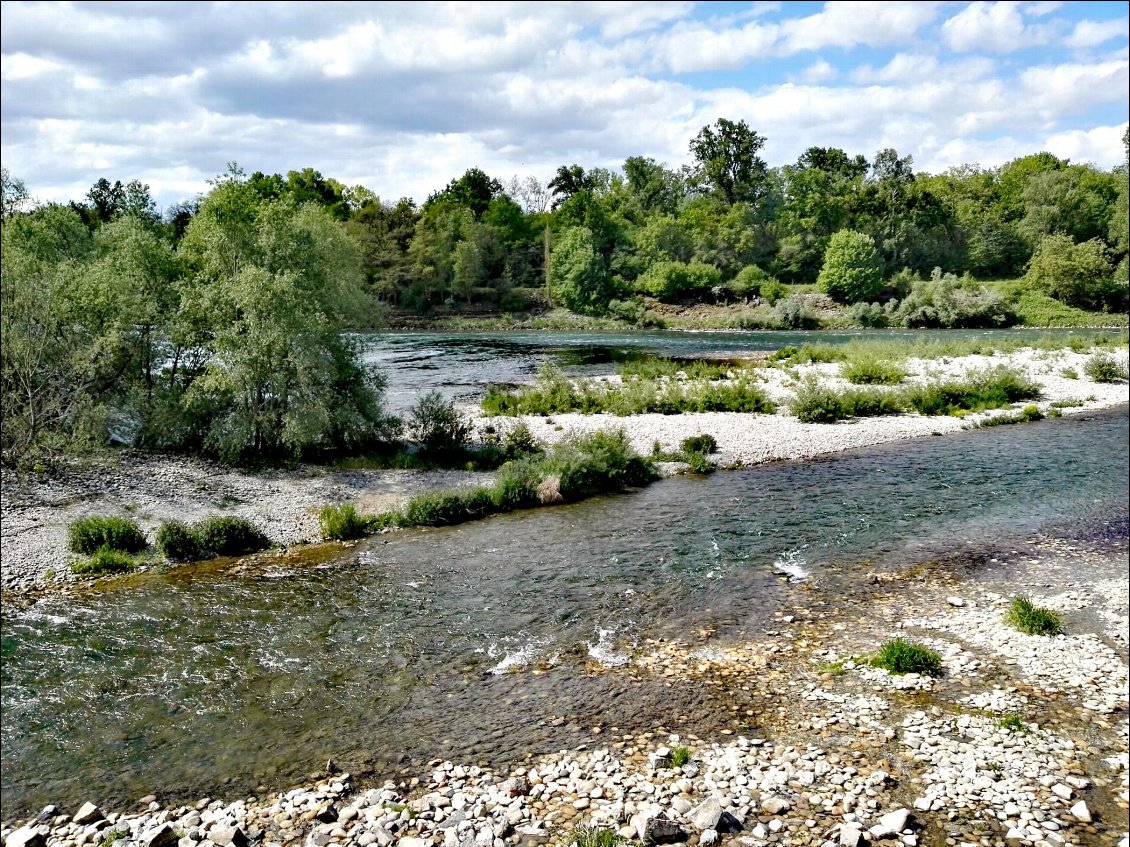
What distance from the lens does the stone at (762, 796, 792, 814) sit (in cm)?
845

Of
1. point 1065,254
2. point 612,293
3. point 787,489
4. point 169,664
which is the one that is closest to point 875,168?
point 1065,254

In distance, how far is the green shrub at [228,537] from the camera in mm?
18219

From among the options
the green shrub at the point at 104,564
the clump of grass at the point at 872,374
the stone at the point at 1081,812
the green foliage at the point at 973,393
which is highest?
the clump of grass at the point at 872,374

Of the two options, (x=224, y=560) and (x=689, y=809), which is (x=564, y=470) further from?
(x=689, y=809)

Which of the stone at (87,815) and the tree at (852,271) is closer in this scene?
the stone at (87,815)

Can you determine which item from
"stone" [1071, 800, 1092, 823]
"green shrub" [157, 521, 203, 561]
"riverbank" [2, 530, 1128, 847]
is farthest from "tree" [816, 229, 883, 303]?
"stone" [1071, 800, 1092, 823]

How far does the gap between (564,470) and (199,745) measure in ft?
44.4

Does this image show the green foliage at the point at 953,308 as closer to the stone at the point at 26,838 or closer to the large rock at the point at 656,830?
the large rock at the point at 656,830

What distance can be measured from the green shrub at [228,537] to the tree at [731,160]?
119m

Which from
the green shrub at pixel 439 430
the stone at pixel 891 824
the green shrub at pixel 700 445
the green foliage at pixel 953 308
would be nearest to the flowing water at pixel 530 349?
the green foliage at pixel 953 308

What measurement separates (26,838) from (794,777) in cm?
874

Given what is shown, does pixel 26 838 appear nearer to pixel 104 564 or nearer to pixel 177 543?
pixel 104 564

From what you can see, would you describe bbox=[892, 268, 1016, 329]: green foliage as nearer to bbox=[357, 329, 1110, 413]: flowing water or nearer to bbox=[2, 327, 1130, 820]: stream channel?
bbox=[357, 329, 1110, 413]: flowing water

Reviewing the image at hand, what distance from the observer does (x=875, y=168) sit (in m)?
116
